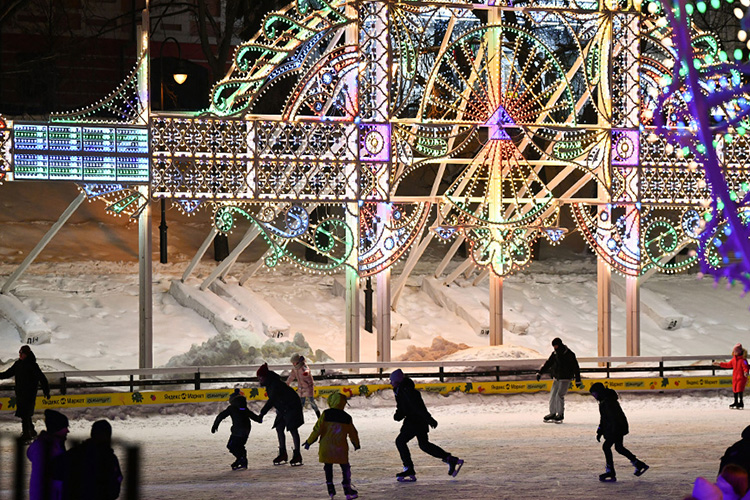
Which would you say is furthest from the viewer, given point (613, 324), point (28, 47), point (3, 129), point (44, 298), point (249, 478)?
point (28, 47)

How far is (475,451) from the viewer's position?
54.0ft

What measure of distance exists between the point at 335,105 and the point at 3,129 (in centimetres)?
596

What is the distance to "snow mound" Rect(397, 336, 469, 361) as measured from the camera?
982 inches

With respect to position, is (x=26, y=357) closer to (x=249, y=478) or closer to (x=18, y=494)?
(x=249, y=478)

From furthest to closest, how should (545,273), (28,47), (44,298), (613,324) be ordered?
(28,47) → (545,273) → (613,324) → (44,298)

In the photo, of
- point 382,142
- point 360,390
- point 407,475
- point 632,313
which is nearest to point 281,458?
point 407,475

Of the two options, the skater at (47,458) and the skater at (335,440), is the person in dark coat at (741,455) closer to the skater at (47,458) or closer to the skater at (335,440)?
the skater at (335,440)

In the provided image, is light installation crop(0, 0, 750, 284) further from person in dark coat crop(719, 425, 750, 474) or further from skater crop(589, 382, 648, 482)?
person in dark coat crop(719, 425, 750, 474)

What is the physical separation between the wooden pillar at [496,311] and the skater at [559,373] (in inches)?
177

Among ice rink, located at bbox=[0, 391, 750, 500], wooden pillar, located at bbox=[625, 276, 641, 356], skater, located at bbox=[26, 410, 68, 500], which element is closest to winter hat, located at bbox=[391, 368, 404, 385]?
ice rink, located at bbox=[0, 391, 750, 500]

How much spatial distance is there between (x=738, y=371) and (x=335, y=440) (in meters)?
10.2

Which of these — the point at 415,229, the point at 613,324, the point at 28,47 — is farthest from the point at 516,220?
the point at 28,47

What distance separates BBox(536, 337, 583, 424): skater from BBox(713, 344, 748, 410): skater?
330 cm

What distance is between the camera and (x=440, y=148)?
22.5 m
